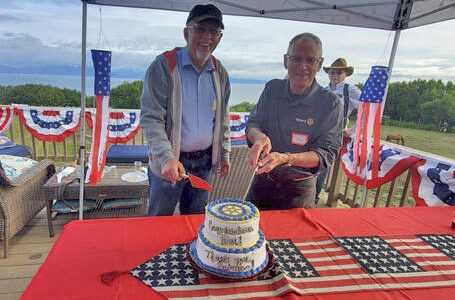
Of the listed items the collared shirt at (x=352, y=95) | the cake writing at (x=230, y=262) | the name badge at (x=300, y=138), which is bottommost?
the cake writing at (x=230, y=262)

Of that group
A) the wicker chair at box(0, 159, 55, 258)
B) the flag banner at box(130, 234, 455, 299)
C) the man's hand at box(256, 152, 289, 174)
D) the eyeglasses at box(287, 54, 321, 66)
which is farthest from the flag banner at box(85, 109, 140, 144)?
the flag banner at box(130, 234, 455, 299)

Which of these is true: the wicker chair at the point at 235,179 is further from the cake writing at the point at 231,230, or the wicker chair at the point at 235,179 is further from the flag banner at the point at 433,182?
the cake writing at the point at 231,230

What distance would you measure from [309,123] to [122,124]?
3.92 m

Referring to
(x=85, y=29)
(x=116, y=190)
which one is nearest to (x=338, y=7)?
(x=85, y=29)

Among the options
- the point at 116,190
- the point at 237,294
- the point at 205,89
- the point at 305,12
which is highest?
the point at 305,12

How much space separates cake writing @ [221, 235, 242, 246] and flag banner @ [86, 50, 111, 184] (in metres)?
2.19

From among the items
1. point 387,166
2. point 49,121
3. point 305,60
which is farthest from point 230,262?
point 49,121

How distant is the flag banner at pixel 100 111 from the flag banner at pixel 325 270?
1946mm

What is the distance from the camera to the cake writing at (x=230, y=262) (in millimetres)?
786

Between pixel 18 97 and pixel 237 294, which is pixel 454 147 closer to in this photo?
pixel 237 294

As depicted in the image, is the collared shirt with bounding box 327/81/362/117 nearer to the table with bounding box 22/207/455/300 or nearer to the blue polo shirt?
the table with bounding box 22/207/455/300

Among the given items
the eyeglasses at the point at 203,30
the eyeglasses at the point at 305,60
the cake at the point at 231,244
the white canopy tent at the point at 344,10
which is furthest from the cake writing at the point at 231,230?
the white canopy tent at the point at 344,10

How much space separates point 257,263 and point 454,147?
402 inches

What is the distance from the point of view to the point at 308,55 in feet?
4.40
